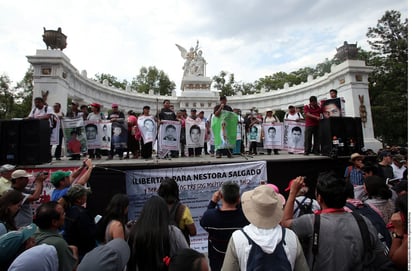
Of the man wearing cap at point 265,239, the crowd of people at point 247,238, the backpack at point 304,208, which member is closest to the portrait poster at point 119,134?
the crowd of people at point 247,238

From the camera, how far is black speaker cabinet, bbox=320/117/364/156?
24.2ft

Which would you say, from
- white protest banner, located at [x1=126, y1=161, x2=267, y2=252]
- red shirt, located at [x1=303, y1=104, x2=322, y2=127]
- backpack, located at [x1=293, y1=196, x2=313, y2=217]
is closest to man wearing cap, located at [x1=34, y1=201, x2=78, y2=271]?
backpack, located at [x1=293, y1=196, x2=313, y2=217]

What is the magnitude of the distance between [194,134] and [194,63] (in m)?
29.4

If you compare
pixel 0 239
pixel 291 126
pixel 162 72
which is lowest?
pixel 0 239

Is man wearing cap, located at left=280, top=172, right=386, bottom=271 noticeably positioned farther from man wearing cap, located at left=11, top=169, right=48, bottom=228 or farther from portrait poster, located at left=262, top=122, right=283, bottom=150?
portrait poster, located at left=262, top=122, right=283, bottom=150

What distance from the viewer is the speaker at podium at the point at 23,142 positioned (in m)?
6.51

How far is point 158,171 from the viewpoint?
220 inches

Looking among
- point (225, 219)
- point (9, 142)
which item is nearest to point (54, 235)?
point (225, 219)

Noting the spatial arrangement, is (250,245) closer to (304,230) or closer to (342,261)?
(304,230)

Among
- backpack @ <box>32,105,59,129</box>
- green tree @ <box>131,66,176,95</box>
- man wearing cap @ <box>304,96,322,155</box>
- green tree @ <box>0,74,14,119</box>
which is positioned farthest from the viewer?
green tree @ <box>131,66,176,95</box>

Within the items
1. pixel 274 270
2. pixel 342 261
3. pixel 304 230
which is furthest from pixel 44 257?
pixel 342 261

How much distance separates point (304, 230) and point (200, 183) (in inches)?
136

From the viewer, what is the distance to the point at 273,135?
33.3 ft

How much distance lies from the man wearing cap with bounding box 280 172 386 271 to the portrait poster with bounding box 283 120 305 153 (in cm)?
741
